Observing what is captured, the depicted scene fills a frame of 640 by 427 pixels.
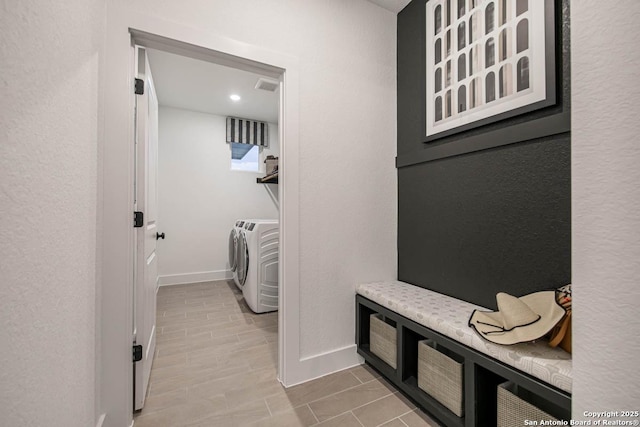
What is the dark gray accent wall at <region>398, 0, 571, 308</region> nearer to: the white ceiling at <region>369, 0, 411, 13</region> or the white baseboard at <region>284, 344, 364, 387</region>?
the white ceiling at <region>369, 0, 411, 13</region>

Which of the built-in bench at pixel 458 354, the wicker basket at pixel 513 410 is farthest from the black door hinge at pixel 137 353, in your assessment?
the wicker basket at pixel 513 410

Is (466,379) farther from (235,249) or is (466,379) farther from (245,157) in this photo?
(245,157)

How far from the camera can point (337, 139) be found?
6.00 feet

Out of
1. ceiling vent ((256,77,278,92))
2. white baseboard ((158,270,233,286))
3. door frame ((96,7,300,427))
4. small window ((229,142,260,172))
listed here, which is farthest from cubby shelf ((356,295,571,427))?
small window ((229,142,260,172))

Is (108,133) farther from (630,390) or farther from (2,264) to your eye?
(630,390)

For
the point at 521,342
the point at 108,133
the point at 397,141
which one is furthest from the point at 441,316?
the point at 108,133

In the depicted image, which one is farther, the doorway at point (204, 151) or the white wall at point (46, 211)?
the doorway at point (204, 151)

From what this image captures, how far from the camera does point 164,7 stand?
4.47ft

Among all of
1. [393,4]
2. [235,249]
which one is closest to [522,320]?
[393,4]

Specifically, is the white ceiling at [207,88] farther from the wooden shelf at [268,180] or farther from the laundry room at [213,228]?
the wooden shelf at [268,180]

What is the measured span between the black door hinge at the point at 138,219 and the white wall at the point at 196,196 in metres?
2.78

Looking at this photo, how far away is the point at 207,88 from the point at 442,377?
3.87 m

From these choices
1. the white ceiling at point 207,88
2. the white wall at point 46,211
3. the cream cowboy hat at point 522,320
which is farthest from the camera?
the white ceiling at point 207,88

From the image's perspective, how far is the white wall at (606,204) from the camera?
1.85 feet
